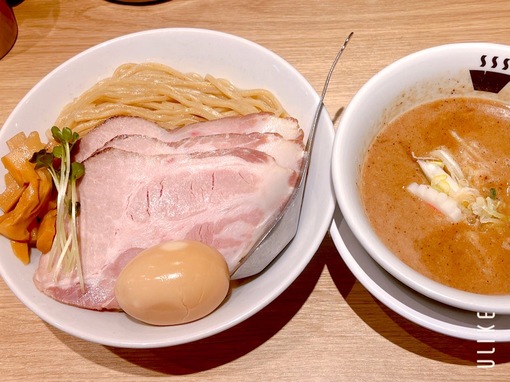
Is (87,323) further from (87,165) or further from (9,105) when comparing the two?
(9,105)

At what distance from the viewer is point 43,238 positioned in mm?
1468

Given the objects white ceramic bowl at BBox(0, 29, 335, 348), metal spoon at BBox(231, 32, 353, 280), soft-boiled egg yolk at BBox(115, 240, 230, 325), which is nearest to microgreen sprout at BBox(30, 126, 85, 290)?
white ceramic bowl at BBox(0, 29, 335, 348)

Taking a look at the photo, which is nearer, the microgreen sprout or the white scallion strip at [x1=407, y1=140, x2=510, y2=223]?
the white scallion strip at [x1=407, y1=140, x2=510, y2=223]

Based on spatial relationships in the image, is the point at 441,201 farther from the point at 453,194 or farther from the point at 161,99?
the point at 161,99

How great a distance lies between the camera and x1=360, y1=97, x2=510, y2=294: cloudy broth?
1.26m

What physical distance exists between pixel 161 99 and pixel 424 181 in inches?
39.4

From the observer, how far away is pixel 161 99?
1.87 m

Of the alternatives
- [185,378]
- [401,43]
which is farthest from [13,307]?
[401,43]

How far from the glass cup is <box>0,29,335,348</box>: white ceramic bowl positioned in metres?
0.52

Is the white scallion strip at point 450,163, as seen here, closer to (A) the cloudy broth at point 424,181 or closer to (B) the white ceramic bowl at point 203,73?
(A) the cloudy broth at point 424,181

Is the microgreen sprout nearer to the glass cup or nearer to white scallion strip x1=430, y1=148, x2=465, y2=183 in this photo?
the glass cup

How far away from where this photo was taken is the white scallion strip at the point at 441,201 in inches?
51.9

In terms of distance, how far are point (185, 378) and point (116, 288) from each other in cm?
33

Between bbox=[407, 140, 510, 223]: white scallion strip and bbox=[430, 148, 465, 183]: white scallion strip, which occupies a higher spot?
bbox=[430, 148, 465, 183]: white scallion strip
